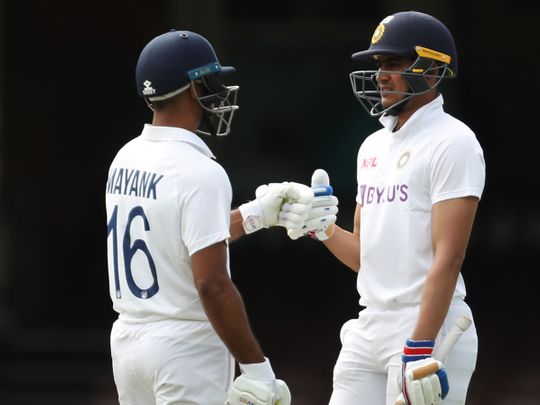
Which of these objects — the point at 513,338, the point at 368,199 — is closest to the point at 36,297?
the point at 513,338

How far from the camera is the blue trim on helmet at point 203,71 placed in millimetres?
3342

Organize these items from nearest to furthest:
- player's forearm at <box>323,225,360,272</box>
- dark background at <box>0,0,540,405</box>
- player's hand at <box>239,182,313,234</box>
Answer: player's hand at <box>239,182,313,234</box> → player's forearm at <box>323,225,360,272</box> → dark background at <box>0,0,540,405</box>

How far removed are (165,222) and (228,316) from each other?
286 mm

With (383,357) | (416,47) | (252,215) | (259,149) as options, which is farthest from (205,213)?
(259,149)

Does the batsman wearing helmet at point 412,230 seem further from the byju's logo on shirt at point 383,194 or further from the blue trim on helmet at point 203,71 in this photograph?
the blue trim on helmet at point 203,71

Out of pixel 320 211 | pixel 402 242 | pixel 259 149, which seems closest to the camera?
pixel 402 242

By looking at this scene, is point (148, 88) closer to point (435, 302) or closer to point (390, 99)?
point (390, 99)

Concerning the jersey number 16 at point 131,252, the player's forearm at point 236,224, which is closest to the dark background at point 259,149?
the player's forearm at point 236,224

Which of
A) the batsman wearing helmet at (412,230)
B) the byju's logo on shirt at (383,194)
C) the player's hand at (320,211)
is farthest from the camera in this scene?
the player's hand at (320,211)

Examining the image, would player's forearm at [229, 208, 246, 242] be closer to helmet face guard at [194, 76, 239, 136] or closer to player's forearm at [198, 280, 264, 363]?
helmet face guard at [194, 76, 239, 136]

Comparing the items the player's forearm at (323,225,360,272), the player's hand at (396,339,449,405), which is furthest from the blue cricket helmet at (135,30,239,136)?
the player's hand at (396,339,449,405)

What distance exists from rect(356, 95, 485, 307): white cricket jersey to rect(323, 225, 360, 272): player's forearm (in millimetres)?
202

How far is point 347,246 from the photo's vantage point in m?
3.76

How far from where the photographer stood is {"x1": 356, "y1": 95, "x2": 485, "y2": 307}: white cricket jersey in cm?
331
